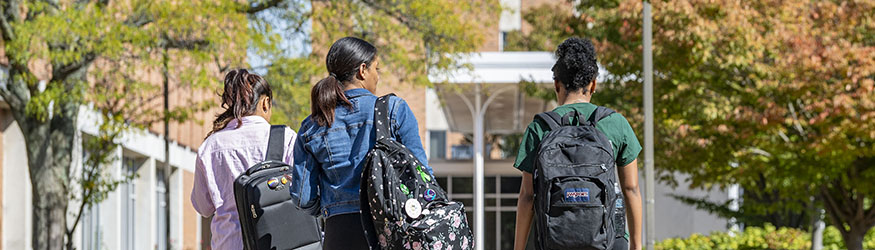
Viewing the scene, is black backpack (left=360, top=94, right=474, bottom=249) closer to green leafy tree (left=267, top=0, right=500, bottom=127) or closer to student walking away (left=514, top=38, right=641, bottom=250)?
student walking away (left=514, top=38, right=641, bottom=250)

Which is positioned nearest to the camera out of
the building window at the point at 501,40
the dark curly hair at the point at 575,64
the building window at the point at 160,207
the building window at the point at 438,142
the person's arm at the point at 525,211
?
the person's arm at the point at 525,211

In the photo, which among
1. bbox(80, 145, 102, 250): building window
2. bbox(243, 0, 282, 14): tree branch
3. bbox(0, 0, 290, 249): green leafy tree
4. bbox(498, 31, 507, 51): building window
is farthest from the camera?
bbox(498, 31, 507, 51): building window

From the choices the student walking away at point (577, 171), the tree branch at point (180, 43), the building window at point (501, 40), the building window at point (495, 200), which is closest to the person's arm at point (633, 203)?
the student walking away at point (577, 171)

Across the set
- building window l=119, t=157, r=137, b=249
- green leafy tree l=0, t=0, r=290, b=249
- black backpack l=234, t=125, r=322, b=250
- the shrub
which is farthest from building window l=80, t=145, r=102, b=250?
black backpack l=234, t=125, r=322, b=250

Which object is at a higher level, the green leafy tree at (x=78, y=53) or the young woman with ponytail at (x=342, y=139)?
the green leafy tree at (x=78, y=53)

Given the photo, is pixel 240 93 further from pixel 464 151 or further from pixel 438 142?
pixel 438 142

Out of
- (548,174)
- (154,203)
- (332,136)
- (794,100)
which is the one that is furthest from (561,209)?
(154,203)

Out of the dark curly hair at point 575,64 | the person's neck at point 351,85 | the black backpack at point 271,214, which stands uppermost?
the dark curly hair at point 575,64

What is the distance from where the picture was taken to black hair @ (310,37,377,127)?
4.36 meters

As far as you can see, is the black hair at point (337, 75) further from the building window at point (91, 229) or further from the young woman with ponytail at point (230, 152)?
the building window at point (91, 229)

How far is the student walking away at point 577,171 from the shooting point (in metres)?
4.55

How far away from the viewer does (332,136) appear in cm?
432

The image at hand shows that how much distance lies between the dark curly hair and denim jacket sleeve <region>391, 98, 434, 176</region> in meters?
0.99

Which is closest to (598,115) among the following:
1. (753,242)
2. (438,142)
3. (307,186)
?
(307,186)
